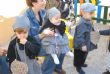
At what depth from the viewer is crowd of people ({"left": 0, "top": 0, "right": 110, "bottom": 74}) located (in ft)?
8.36

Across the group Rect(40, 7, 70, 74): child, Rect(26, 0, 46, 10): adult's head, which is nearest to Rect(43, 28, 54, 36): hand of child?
Rect(40, 7, 70, 74): child

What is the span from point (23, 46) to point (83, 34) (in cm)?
99

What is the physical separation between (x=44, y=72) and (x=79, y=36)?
622 mm

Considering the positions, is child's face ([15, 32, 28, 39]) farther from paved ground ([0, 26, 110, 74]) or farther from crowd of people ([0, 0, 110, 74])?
paved ground ([0, 26, 110, 74])

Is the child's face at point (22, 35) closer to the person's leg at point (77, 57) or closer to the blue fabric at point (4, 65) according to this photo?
the blue fabric at point (4, 65)

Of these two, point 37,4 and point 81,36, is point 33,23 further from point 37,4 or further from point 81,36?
point 81,36

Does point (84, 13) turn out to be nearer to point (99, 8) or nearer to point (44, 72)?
point (44, 72)

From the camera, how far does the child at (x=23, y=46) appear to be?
249 centimetres

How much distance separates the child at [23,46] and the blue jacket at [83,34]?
824 mm

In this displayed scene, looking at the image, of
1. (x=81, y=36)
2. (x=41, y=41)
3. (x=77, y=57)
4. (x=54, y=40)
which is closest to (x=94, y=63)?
(x=77, y=57)

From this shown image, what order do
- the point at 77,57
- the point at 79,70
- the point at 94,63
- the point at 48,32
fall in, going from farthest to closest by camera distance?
1. the point at 94,63
2. the point at 79,70
3. the point at 77,57
4. the point at 48,32

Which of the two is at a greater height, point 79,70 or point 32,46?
point 32,46

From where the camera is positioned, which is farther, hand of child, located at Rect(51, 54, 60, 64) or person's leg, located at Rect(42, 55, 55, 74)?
person's leg, located at Rect(42, 55, 55, 74)

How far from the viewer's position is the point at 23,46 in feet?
8.31
